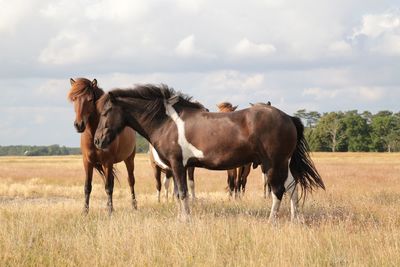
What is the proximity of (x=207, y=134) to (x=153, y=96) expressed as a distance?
150cm

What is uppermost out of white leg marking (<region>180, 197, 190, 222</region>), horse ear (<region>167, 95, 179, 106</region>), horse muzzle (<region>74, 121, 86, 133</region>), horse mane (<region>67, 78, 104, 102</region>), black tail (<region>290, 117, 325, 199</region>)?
horse mane (<region>67, 78, 104, 102</region>)

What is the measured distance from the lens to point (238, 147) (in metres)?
8.79

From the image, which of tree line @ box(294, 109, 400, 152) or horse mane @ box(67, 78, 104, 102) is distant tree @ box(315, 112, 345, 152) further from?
horse mane @ box(67, 78, 104, 102)

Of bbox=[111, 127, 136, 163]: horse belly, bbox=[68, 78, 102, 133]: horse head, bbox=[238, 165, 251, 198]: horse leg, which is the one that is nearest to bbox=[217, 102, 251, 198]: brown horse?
bbox=[238, 165, 251, 198]: horse leg

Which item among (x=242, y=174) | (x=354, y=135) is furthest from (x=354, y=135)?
(x=242, y=174)

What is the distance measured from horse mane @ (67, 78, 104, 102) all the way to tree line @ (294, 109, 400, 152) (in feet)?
254

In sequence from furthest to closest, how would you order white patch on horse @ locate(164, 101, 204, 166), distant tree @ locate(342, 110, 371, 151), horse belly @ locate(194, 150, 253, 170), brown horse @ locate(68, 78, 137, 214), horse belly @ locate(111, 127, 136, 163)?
distant tree @ locate(342, 110, 371, 151), horse belly @ locate(111, 127, 136, 163), brown horse @ locate(68, 78, 137, 214), white patch on horse @ locate(164, 101, 204, 166), horse belly @ locate(194, 150, 253, 170)

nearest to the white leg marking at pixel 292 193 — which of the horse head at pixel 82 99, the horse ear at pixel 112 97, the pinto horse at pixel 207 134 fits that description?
the pinto horse at pixel 207 134

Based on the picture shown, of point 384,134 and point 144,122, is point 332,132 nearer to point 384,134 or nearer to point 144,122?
point 384,134

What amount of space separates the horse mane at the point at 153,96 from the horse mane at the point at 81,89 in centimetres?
95

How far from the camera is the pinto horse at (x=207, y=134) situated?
874cm

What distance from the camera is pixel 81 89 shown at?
10.4 meters

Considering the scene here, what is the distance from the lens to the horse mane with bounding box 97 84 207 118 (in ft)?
31.5

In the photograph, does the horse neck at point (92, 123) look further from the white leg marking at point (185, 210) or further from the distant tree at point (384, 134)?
the distant tree at point (384, 134)
